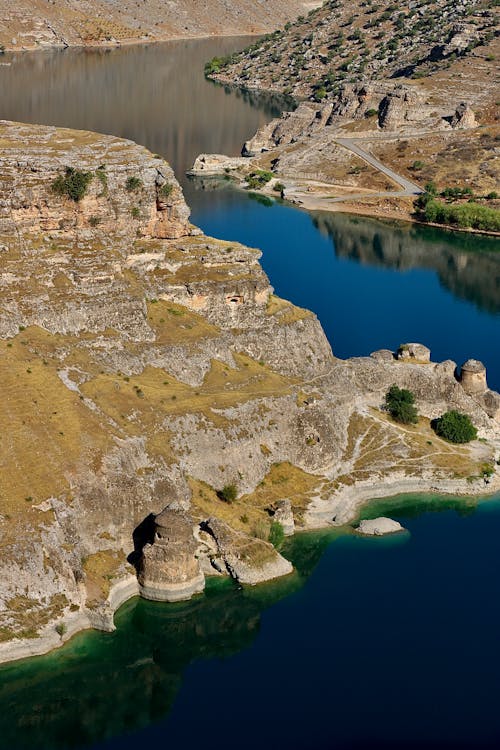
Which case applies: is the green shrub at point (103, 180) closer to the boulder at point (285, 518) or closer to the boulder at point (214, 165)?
the boulder at point (285, 518)

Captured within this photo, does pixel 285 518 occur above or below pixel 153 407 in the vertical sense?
below

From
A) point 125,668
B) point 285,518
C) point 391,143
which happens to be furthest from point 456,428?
point 391,143

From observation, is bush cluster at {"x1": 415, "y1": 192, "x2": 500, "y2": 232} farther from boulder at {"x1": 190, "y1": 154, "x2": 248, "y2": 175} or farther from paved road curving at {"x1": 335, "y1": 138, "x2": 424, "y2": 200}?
boulder at {"x1": 190, "y1": 154, "x2": 248, "y2": 175}

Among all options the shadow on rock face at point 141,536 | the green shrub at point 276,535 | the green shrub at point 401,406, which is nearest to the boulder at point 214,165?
the green shrub at point 401,406

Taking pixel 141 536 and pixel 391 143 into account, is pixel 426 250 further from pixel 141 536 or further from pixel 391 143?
pixel 141 536

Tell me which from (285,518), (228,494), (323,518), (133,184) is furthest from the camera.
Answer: (133,184)

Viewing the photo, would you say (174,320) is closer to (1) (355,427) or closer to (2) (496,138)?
(1) (355,427)

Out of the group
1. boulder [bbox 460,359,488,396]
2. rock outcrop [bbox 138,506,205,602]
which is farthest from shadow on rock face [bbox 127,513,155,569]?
boulder [bbox 460,359,488,396]

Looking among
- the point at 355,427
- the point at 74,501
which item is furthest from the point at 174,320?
the point at 74,501
